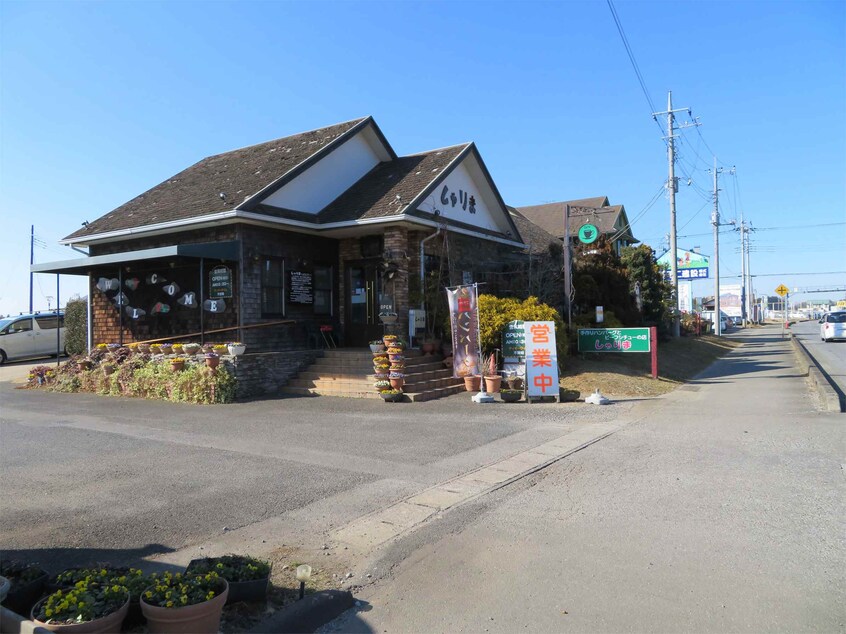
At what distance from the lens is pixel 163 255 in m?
13.8

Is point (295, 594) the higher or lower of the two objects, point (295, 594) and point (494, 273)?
the lower

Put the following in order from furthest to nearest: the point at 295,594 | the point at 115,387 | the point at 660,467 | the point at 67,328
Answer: the point at 67,328 → the point at 115,387 → the point at 660,467 → the point at 295,594

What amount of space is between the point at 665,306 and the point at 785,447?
20.8 meters

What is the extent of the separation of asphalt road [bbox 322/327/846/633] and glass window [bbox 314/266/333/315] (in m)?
10.3

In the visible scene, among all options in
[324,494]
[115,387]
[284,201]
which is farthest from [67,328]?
[324,494]

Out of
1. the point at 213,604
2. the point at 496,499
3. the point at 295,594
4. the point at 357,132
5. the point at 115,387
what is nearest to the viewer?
the point at 213,604

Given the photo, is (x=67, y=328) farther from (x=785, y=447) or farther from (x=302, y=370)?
(x=785, y=447)

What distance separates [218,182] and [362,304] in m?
5.48

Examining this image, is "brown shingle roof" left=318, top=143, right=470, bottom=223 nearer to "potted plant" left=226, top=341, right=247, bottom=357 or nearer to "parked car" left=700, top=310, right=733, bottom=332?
"potted plant" left=226, top=341, right=247, bottom=357

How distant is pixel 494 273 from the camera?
63.0ft

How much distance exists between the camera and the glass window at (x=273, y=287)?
15477 millimetres

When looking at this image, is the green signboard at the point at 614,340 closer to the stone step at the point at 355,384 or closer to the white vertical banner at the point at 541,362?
the white vertical banner at the point at 541,362

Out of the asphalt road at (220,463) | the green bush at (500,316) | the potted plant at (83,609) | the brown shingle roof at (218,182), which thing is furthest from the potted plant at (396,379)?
the potted plant at (83,609)

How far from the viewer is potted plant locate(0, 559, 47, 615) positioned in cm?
362
